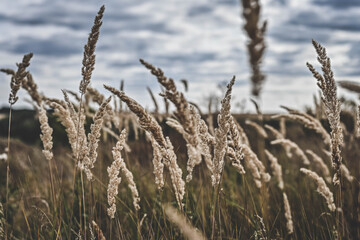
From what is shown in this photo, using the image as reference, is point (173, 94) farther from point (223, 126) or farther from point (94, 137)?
point (94, 137)

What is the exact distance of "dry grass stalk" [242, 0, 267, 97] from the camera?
184 cm

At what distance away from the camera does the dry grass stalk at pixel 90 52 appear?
6.04 feet

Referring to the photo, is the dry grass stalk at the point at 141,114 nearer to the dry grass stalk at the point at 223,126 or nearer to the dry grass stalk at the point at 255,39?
the dry grass stalk at the point at 223,126

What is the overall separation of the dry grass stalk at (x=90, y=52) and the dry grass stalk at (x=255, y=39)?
722 millimetres

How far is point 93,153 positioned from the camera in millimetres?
1983

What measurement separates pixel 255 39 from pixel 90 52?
874mm

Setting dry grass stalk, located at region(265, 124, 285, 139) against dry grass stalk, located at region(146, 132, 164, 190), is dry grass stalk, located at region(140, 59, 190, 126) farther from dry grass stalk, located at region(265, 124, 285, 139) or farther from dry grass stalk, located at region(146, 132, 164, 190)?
dry grass stalk, located at region(265, 124, 285, 139)

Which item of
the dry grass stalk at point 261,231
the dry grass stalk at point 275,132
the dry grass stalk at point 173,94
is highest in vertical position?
the dry grass stalk at point 173,94

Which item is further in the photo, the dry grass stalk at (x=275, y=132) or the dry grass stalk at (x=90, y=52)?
the dry grass stalk at (x=275, y=132)

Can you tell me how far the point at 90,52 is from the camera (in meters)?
1.87

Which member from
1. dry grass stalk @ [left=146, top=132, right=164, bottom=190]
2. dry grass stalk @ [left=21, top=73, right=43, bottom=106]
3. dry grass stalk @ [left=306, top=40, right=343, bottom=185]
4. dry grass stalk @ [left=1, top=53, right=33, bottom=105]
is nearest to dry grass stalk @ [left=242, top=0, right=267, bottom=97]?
dry grass stalk @ [left=306, top=40, right=343, bottom=185]

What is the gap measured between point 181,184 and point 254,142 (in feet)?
20.9

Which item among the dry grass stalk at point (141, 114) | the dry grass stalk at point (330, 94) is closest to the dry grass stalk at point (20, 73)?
the dry grass stalk at point (141, 114)

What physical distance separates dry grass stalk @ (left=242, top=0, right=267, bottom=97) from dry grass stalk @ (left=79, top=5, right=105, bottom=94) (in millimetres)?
722
